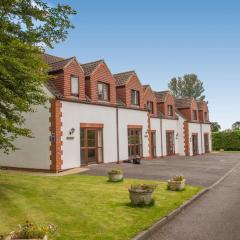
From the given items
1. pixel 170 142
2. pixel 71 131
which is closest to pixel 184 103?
pixel 170 142

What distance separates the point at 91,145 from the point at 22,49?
43.0 feet

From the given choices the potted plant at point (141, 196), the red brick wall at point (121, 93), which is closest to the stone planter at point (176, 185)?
the potted plant at point (141, 196)

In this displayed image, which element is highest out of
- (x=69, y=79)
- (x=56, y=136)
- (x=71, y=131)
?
(x=69, y=79)

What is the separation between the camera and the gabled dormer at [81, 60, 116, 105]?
24188 mm

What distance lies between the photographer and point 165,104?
125ft

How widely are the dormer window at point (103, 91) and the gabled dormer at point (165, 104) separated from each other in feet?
43.0

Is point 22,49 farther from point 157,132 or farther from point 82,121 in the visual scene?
point 157,132

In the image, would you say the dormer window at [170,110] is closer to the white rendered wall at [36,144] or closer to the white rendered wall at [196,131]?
the white rendered wall at [196,131]

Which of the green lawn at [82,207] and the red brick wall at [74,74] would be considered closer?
the green lawn at [82,207]

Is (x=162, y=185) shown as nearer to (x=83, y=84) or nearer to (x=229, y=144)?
(x=83, y=84)

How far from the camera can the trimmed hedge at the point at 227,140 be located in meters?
54.5

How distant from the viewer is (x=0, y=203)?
10.9 metres

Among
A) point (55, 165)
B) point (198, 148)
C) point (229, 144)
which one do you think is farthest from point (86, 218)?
point (229, 144)

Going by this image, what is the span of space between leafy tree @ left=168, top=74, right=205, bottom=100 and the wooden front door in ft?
225
